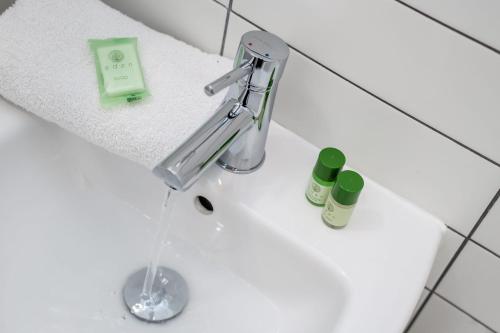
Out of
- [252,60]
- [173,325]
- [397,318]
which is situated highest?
[252,60]

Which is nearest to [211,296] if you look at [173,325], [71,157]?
[173,325]

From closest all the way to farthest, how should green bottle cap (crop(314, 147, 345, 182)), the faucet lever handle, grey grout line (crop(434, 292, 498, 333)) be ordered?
1. the faucet lever handle
2. green bottle cap (crop(314, 147, 345, 182))
3. grey grout line (crop(434, 292, 498, 333))

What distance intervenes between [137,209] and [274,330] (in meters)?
0.25

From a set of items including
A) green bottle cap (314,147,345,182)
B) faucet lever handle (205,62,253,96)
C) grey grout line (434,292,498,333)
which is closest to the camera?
faucet lever handle (205,62,253,96)

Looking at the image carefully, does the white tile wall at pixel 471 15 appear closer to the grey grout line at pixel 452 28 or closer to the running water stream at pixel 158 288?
the grey grout line at pixel 452 28

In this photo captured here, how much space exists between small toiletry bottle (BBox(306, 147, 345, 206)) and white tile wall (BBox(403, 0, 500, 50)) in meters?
0.18

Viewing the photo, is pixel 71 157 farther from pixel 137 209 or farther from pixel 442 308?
pixel 442 308

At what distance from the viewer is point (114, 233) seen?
71 cm

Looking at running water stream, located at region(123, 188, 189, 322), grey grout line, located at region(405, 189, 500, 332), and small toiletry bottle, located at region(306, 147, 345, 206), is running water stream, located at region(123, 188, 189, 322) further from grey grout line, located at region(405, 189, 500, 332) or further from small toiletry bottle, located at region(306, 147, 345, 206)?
grey grout line, located at region(405, 189, 500, 332)

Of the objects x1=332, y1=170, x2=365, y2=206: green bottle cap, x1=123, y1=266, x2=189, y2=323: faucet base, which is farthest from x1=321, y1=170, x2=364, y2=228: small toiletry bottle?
x1=123, y1=266, x2=189, y2=323: faucet base

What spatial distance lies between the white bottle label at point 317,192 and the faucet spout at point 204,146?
0.10m

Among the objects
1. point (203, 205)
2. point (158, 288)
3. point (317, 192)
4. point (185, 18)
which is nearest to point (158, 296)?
point (158, 288)

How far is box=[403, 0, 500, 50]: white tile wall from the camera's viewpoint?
1.63 ft

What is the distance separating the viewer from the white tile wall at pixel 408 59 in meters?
0.53
